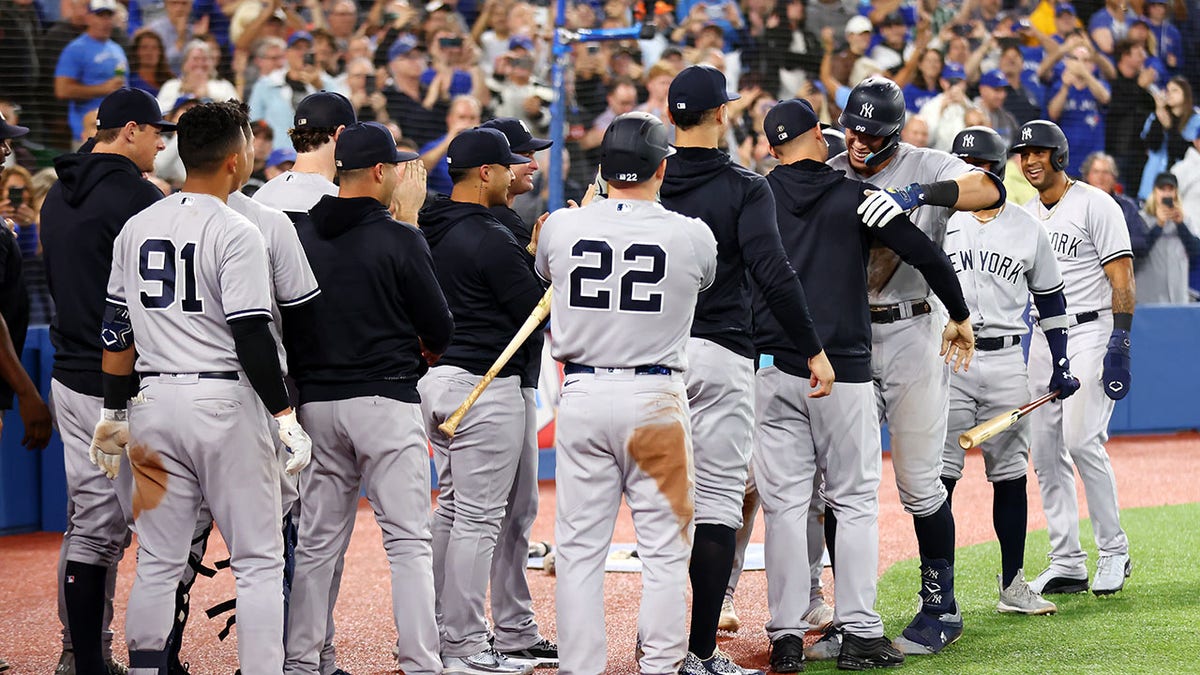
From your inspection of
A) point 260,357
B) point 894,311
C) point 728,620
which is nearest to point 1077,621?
point 728,620

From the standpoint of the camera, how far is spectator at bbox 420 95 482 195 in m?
11.8

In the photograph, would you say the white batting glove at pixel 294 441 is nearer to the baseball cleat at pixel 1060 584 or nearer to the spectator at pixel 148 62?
the baseball cleat at pixel 1060 584

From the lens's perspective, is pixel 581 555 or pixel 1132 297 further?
pixel 1132 297

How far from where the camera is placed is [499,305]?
557 cm

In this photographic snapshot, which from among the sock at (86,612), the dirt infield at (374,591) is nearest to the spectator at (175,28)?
the dirt infield at (374,591)

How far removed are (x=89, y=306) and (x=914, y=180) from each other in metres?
3.36

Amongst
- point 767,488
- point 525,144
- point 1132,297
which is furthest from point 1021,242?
point 525,144

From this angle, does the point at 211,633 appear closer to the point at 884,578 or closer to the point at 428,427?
the point at 428,427

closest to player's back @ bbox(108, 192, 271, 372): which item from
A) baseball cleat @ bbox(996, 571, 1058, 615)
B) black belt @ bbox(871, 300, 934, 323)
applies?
black belt @ bbox(871, 300, 934, 323)

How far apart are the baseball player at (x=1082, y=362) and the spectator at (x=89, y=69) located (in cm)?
714

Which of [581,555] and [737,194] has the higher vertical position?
[737,194]

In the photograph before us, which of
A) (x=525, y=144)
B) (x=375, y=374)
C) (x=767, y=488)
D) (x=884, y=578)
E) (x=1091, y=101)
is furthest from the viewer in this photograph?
(x=1091, y=101)

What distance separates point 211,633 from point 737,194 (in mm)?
3268

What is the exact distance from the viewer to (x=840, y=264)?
5367mm
